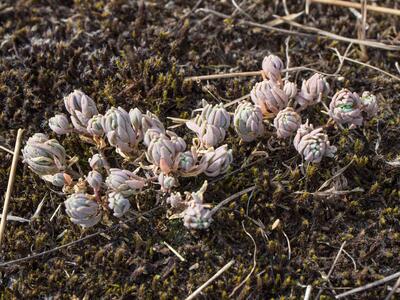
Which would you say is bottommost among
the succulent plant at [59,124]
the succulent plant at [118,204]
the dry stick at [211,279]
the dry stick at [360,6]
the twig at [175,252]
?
the dry stick at [211,279]

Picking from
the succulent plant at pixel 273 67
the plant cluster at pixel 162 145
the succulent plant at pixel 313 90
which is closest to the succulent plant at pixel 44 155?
the plant cluster at pixel 162 145

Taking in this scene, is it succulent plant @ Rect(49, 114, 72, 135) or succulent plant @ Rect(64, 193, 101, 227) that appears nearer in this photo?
succulent plant @ Rect(64, 193, 101, 227)

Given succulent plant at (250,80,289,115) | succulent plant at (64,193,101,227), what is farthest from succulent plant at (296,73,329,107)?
succulent plant at (64,193,101,227)

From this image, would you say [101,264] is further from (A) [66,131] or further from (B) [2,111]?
(B) [2,111]

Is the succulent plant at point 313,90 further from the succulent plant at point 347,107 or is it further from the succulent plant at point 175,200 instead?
the succulent plant at point 175,200

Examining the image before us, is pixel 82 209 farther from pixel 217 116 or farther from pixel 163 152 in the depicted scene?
pixel 217 116

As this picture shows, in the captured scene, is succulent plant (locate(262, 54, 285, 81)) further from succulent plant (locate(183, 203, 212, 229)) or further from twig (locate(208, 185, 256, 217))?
succulent plant (locate(183, 203, 212, 229))
